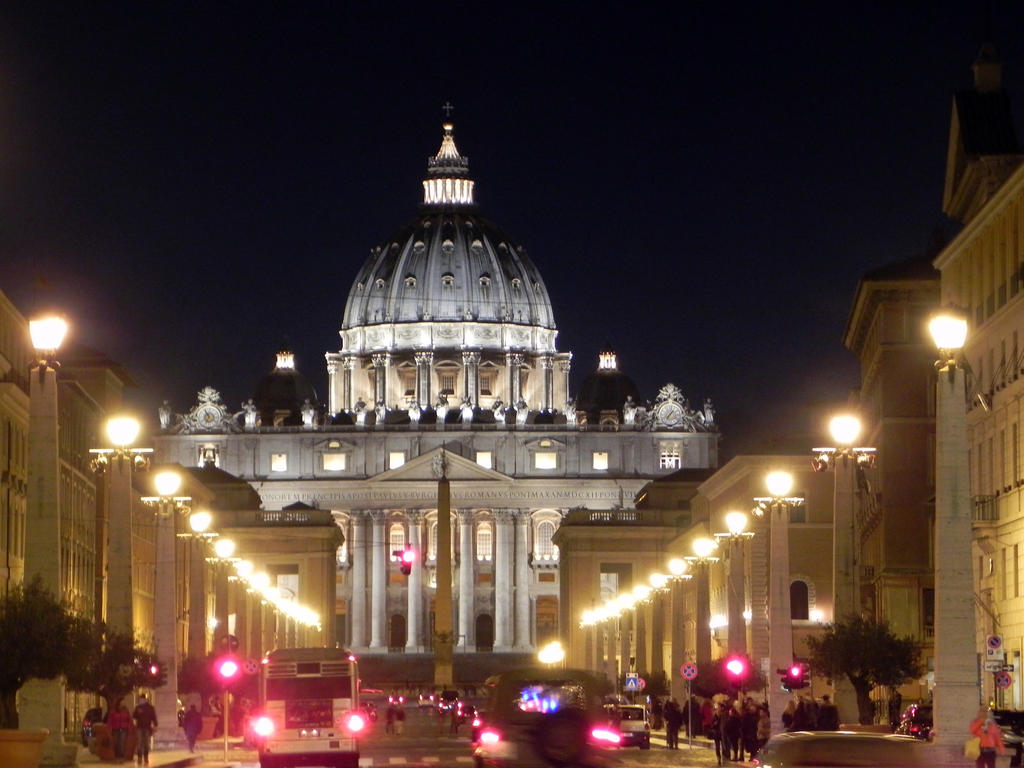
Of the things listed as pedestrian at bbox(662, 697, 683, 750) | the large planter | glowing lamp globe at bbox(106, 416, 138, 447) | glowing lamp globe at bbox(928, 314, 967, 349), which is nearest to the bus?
glowing lamp globe at bbox(106, 416, 138, 447)

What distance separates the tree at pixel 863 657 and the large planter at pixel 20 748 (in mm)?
20630

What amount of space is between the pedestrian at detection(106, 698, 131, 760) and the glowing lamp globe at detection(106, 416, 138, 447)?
723cm

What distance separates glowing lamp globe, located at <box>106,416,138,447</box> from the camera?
1924 inches

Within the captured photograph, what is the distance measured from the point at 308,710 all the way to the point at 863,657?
423 inches

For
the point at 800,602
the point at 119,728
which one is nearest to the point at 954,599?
the point at 119,728

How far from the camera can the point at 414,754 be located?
203ft

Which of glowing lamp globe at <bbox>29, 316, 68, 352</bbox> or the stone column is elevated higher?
glowing lamp globe at <bbox>29, 316, 68, 352</bbox>

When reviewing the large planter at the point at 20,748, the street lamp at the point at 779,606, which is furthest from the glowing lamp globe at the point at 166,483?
the large planter at the point at 20,748

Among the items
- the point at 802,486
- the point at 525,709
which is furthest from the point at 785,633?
the point at 802,486

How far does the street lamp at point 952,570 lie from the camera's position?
36.5 meters

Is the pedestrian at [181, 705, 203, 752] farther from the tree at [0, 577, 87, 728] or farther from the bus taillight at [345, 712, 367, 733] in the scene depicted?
the tree at [0, 577, 87, 728]

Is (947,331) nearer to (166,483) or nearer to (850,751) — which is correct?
(850,751)

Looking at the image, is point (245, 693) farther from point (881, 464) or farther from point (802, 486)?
point (802, 486)

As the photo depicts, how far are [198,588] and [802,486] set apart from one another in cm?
4175
